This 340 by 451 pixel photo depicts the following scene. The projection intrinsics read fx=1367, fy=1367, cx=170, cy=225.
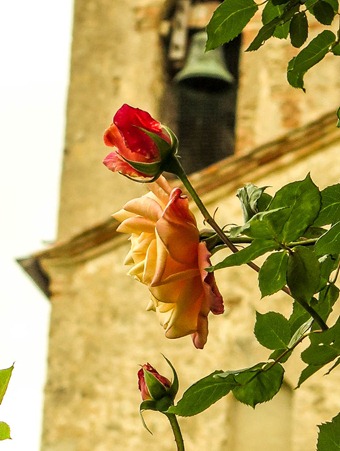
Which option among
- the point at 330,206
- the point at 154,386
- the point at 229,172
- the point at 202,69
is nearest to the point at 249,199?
the point at 330,206

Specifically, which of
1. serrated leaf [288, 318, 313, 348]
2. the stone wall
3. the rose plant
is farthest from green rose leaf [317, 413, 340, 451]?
the stone wall

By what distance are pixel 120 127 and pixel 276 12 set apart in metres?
0.22

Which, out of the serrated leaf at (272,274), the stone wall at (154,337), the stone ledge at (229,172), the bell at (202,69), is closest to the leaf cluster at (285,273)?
the serrated leaf at (272,274)

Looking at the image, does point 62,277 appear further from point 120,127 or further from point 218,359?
point 120,127

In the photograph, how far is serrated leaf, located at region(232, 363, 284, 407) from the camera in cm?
100

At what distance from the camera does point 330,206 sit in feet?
3.35

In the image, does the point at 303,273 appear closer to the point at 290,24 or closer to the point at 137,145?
the point at 137,145

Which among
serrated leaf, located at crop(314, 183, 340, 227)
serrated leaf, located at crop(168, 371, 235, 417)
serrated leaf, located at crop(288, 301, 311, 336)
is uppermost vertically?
serrated leaf, located at crop(314, 183, 340, 227)

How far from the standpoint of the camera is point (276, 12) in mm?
1130

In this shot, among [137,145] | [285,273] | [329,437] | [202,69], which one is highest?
[202,69]

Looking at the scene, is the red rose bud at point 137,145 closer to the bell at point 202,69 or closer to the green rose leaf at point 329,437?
the green rose leaf at point 329,437

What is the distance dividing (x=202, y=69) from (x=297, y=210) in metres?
6.07

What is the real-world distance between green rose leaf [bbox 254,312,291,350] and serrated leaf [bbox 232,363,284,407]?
0.04 metres

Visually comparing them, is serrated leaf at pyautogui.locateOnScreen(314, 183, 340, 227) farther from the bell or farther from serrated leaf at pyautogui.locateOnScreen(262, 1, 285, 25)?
the bell
